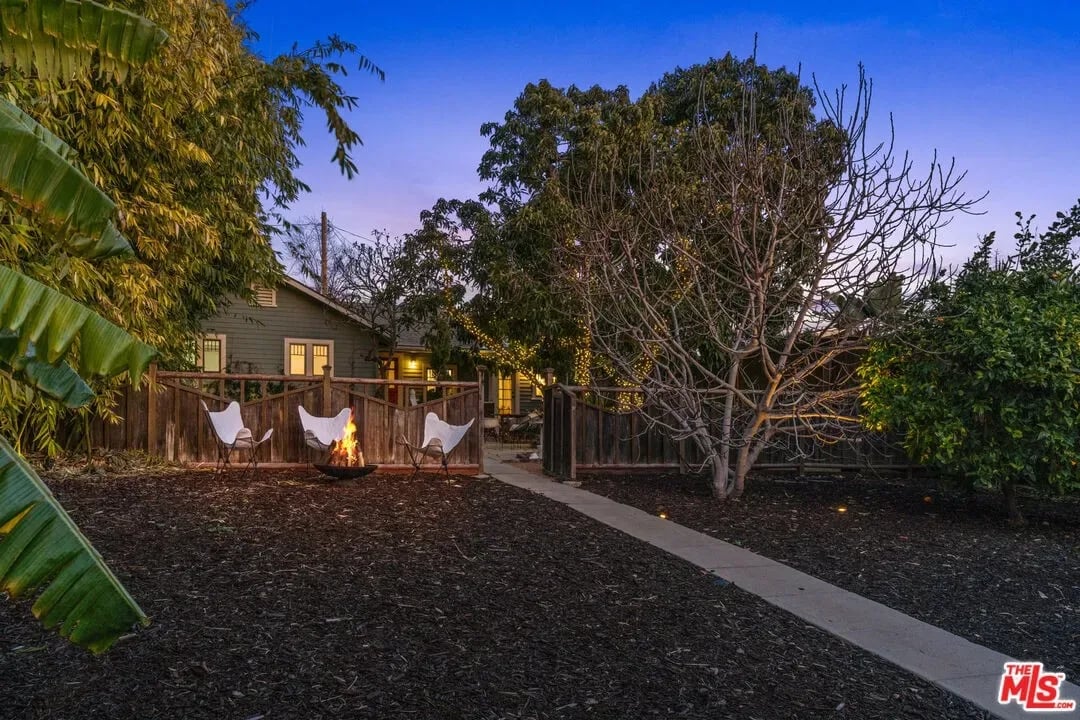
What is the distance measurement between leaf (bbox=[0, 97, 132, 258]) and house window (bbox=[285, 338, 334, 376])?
19.2m

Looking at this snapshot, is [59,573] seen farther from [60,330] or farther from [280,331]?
[280,331]

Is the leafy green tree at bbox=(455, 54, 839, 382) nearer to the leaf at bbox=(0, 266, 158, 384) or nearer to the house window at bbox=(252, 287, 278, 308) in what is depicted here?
the house window at bbox=(252, 287, 278, 308)

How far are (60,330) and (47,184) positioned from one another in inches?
23.0

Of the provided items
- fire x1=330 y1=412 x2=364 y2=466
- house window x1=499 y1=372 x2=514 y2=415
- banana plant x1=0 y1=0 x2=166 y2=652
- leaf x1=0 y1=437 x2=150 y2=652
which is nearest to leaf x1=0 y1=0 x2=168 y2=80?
banana plant x1=0 y1=0 x2=166 y2=652

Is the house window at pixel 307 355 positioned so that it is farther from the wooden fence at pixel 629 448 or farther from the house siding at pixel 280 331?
the wooden fence at pixel 629 448

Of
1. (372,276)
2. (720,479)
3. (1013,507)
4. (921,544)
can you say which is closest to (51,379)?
(921,544)

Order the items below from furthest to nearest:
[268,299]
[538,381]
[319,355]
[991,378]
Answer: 1. [319,355]
2. [268,299]
3. [538,381]
4. [991,378]

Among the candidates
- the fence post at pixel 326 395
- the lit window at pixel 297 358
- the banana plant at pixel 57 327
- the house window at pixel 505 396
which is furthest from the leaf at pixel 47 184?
the house window at pixel 505 396

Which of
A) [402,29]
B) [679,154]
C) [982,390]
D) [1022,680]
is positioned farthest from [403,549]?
[402,29]

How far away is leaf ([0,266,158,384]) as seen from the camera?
2.38m

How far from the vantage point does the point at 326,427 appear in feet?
33.9

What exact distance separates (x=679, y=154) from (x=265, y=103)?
26.0ft

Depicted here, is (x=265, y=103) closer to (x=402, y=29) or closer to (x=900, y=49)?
(x=402, y=29)

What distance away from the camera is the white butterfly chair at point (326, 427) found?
33.4ft
